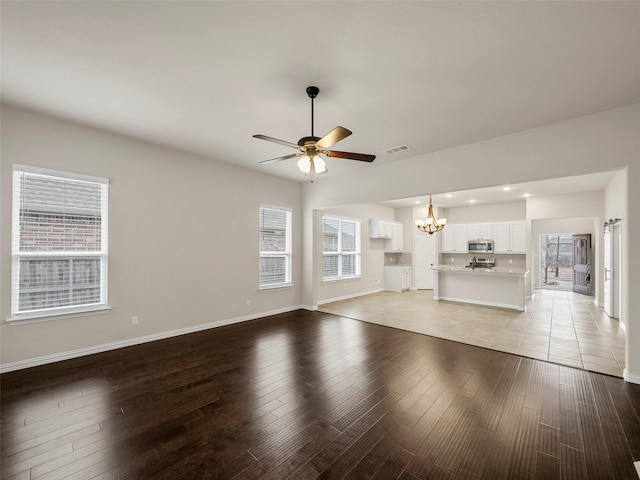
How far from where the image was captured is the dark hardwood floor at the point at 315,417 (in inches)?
71.7

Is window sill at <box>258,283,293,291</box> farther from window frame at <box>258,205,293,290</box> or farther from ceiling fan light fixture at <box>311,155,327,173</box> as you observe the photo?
ceiling fan light fixture at <box>311,155,327,173</box>

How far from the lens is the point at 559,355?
12.2 ft

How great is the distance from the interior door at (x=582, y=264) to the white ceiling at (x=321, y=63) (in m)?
8.59

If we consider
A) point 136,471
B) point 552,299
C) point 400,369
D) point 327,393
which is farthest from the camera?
point 552,299

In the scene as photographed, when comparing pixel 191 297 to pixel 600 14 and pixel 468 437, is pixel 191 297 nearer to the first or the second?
pixel 468 437

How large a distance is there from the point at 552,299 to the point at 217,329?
9.05 meters

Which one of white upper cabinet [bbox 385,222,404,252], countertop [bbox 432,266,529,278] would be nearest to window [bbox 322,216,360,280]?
white upper cabinet [bbox 385,222,404,252]

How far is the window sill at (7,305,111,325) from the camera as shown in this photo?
3.20 metres

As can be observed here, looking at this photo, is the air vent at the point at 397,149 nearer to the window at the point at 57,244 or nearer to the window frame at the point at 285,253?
the window frame at the point at 285,253

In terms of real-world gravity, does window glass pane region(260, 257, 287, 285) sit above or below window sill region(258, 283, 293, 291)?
above

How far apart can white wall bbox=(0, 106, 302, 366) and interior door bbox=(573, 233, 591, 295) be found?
10.2 m

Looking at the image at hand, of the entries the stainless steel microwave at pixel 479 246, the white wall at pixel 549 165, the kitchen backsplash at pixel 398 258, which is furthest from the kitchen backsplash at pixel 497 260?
the white wall at pixel 549 165

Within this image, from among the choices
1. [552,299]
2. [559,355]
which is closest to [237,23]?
[559,355]

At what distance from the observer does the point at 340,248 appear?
26.1 ft
